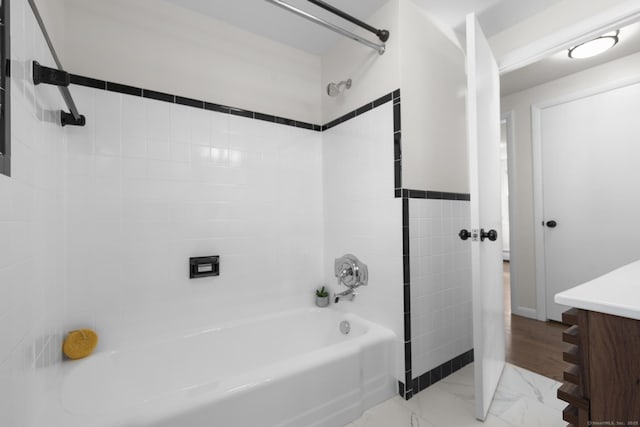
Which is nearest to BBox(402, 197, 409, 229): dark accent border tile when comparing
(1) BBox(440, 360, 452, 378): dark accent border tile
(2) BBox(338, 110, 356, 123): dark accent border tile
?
(2) BBox(338, 110, 356, 123): dark accent border tile

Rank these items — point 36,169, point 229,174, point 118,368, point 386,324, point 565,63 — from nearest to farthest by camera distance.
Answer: point 36,169, point 118,368, point 386,324, point 229,174, point 565,63

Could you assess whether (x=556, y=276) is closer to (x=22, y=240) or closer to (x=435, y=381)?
(x=435, y=381)

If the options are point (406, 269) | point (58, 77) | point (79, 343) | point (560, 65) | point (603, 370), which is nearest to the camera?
point (603, 370)

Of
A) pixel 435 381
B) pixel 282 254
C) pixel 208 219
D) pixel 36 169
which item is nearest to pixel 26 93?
pixel 36 169

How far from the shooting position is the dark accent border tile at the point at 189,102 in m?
1.68

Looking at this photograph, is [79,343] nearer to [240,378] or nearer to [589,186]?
[240,378]

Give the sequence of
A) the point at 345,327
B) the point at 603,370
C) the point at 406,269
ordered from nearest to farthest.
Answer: the point at 603,370 < the point at 406,269 < the point at 345,327

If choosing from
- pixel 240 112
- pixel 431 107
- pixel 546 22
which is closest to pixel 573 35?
pixel 546 22

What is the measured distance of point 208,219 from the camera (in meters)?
1.75

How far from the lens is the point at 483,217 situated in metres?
1.43

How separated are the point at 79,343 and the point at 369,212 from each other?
1637mm

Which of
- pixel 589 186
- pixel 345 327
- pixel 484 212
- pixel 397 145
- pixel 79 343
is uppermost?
pixel 397 145

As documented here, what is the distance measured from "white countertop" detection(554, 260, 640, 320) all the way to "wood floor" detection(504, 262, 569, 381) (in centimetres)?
133

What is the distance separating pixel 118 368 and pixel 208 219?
2.81 ft
